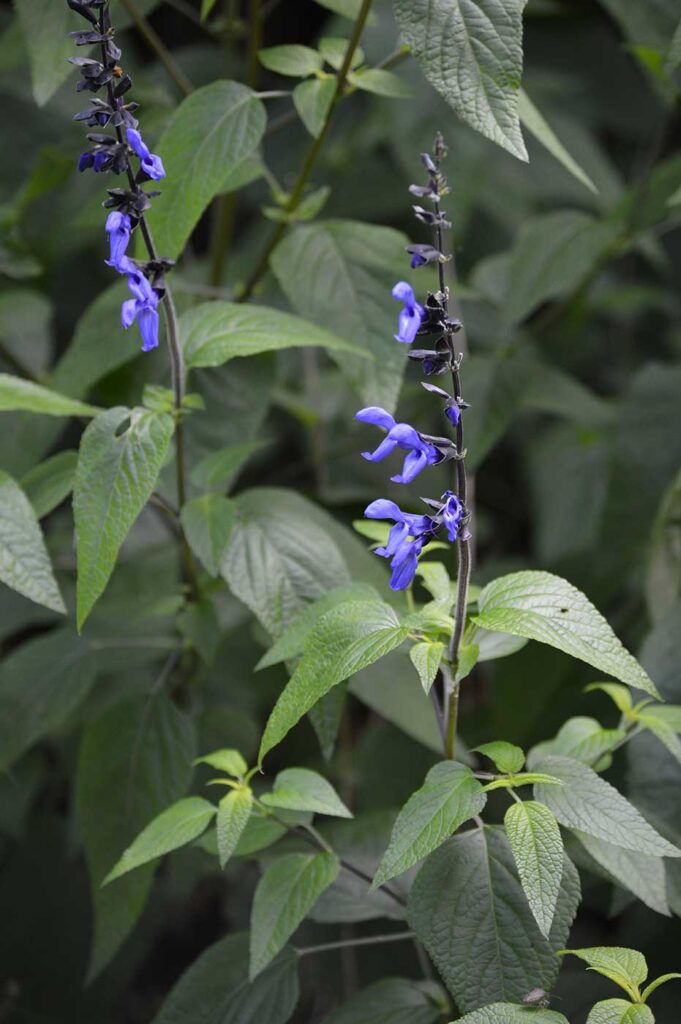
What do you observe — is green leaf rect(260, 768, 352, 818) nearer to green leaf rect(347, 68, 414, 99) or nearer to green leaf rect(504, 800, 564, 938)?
green leaf rect(504, 800, 564, 938)

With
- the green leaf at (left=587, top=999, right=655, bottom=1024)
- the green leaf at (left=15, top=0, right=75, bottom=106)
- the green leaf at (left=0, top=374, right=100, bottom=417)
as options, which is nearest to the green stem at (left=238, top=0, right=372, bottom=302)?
the green leaf at (left=15, top=0, right=75, bottom=106)

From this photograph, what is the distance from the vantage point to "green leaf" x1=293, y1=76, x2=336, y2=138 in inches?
39.3

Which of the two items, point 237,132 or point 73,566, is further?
point 73,566

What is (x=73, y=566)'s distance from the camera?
1.33m

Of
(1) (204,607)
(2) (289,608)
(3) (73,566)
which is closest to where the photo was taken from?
(2) (289,608)

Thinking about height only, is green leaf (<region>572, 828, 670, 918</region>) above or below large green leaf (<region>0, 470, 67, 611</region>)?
below

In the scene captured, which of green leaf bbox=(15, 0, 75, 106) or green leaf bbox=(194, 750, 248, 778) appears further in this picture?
green leaf bbox=(15, 0, 75, 106)

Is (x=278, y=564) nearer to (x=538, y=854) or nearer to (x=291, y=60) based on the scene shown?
(x=538, y=854)

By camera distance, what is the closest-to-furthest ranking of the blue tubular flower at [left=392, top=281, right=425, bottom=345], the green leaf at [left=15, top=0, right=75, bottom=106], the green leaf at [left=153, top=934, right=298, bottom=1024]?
the blue tubular flower at [left=392, top=281, right=425, bottom=345], the green leaf at [left=153, top=934, right=298, bottom=1024], the green leaf at [left=15, top=0, right=75, bottom=106]

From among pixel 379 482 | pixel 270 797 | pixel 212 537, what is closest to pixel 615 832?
pixel 270 797

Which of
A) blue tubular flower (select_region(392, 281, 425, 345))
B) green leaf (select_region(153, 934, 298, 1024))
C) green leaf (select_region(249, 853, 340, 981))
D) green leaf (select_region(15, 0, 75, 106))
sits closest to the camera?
blue tubular flower (select_region(392, 281, 425, 345))

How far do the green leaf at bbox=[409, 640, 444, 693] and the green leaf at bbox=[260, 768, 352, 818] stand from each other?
0.14m

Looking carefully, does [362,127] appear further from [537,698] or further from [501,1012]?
[501,1012]

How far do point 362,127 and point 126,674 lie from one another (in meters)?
1.05
